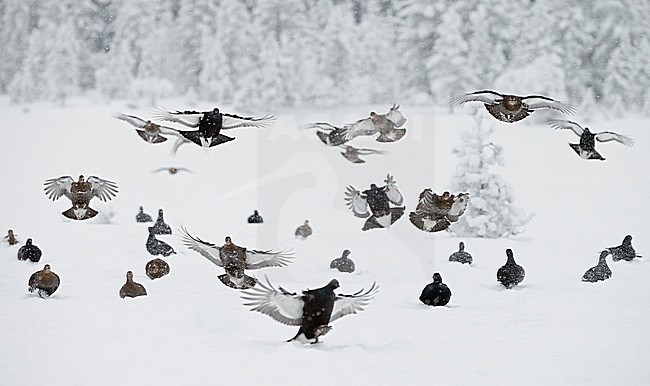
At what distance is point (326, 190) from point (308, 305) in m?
11.2

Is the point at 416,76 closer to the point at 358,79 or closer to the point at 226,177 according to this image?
the point at 358,79

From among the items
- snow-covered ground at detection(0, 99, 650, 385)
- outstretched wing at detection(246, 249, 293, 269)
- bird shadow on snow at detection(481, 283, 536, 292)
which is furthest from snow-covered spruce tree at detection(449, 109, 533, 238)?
outstretched wing at detection(246, 249, 293, 269)

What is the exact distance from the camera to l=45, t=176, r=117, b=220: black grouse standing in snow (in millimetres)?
6856

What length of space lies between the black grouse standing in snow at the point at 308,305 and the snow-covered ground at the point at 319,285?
0.32m

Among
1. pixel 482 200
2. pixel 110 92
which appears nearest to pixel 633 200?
pixel 482 200

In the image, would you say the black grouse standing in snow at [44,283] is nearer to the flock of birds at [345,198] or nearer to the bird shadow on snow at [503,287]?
the flock of birds at [345,198]

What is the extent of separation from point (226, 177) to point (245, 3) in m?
8.56

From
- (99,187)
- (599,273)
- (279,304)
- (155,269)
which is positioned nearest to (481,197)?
(599,273)

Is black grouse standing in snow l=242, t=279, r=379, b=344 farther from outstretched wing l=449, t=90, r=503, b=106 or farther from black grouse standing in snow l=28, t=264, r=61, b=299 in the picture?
black grouse standing in snow l=28, t=264, r=61, b=299

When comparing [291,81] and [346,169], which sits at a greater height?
[291,81]

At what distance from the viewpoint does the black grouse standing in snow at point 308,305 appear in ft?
16.1

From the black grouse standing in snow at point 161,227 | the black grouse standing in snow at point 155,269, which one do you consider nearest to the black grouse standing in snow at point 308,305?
the black grouse standing in snow at point 155,269

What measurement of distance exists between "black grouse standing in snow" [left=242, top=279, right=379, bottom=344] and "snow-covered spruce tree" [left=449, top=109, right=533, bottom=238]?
6.14 metres

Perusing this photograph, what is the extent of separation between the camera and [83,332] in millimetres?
5832
